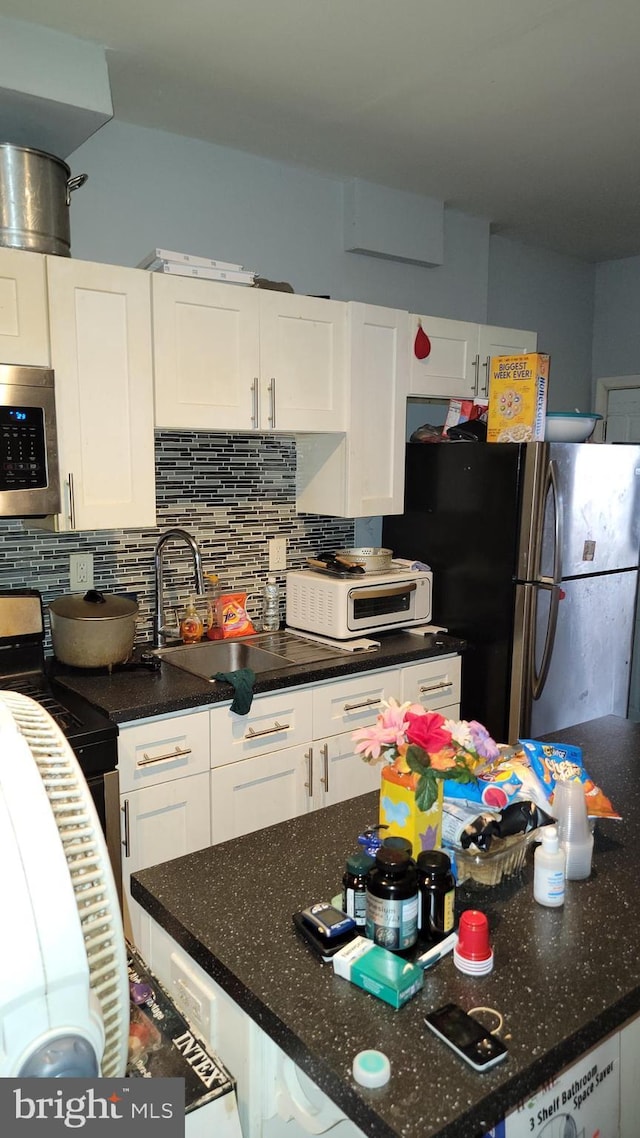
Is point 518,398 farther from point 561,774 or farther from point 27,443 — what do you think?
point 561,774

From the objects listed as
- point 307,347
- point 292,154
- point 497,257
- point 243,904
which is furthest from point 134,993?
point 497,257

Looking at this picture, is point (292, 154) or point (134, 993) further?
point (292, 154)

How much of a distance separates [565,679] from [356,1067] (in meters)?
2.35

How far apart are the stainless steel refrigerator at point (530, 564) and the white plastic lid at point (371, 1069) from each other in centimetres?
211

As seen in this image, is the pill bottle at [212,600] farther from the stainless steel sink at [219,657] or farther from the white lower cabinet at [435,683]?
the white lower cabinet at [435,683]

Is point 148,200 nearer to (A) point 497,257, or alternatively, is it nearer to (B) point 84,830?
(A) point 497,257

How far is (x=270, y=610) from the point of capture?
307cm

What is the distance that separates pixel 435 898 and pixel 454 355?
252cm

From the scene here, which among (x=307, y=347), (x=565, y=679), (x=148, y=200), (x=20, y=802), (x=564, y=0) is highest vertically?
(x=564, y=0)

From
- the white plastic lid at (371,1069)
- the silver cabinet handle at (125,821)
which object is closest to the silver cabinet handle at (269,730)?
the silver cabinet handle at (125,821)

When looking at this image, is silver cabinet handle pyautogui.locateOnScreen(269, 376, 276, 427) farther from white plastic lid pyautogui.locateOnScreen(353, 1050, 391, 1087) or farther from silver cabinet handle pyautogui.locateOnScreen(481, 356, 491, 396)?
white plastic lid pyautogui.locateOnScreen(353, 1050, 391, 1087)

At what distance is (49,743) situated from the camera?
0.74 meters

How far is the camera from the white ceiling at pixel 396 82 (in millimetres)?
1982

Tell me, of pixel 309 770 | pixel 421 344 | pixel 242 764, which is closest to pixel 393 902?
pixel 242 764
